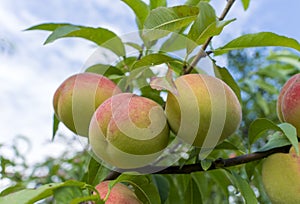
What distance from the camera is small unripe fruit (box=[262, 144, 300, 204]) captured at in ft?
2.16

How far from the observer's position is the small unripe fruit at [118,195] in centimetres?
57

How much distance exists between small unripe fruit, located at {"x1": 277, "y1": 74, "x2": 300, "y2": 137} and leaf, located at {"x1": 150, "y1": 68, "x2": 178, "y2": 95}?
0.25 metres

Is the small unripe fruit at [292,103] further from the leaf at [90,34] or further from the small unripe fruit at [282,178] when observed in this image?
the leaf at [90,34]

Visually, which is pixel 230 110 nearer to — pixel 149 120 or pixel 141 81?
pixel 149 120

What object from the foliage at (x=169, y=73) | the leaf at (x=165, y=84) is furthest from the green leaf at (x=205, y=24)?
the leaf at (x=165, y=84)

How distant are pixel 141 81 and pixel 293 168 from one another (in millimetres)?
366

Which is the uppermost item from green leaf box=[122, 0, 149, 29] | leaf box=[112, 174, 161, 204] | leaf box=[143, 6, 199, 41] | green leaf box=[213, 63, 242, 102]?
leaf box=[143, 6, 199, 41]

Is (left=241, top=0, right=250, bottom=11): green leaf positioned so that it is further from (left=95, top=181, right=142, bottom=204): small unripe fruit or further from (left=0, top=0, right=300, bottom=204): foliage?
(left=95, top=181, right=142, bottom=204): small unripe fruit

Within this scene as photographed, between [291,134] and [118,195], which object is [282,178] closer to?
[291,134]

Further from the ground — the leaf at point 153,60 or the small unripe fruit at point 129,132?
the leaf at point 153,60

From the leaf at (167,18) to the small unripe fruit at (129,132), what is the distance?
0.12 m

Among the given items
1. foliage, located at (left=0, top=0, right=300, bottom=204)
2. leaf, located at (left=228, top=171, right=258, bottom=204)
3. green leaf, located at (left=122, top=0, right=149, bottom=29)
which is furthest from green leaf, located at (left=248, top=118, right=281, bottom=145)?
green leaf, located at (left=122, top=0, right=149, bottom=29)

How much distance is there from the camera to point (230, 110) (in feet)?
2.00

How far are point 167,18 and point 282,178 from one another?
324 mm
